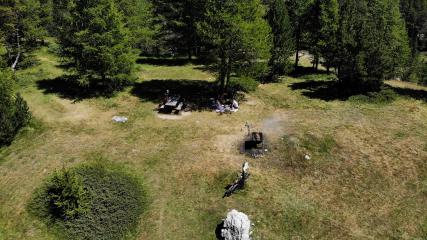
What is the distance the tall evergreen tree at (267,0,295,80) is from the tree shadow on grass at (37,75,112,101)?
20.8 m

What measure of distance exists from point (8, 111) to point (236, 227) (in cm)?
2239

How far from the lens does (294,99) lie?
141ft

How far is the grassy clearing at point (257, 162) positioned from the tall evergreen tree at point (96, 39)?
3.44 meters

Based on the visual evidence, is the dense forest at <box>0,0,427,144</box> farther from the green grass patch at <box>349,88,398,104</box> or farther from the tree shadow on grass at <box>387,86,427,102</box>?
the tree shadow on grass at <box>387,86,427,102</box>

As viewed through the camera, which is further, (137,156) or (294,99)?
(294,99)

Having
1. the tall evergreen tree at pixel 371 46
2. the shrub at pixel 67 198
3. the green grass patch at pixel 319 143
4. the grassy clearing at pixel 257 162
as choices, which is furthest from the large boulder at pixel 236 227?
the tall evergreen tree at pixel 371 46

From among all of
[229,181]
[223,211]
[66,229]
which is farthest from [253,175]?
[66,229]

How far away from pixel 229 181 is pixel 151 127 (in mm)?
10904

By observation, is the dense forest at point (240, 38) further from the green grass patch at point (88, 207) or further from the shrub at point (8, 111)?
the green grass patch at point (88, 207)

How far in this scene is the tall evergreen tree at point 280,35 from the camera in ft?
155

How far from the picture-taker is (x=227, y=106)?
40.2 m

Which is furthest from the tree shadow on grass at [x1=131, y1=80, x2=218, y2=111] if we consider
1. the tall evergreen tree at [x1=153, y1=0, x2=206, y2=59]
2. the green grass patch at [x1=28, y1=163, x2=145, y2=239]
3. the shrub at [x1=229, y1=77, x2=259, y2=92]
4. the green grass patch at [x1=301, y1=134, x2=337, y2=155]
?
the green grass patch at [x1=28, y1=163, x2=145, y2=239]

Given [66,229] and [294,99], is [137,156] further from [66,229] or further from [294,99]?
[294,99]

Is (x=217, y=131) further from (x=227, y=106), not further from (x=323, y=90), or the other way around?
(x=323, y=90)
